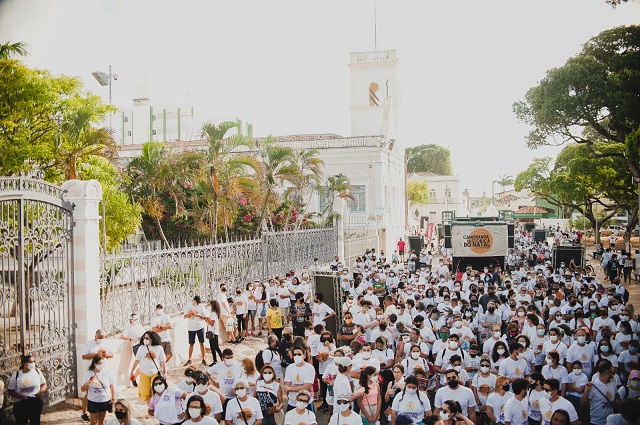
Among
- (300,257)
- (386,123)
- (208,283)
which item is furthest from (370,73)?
(208,283)

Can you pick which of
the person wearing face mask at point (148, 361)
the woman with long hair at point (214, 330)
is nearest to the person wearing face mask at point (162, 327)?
the woman with long hair at point (214, 330)

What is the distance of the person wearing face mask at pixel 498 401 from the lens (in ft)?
24.6

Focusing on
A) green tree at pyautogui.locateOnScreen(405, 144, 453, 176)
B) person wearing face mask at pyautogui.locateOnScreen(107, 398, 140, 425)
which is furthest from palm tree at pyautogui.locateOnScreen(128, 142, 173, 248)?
green tree at pyautogui.locateOnScreen(405, 144, 453, 176)

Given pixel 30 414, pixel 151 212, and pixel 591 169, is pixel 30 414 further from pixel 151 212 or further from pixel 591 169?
pixel 591 169

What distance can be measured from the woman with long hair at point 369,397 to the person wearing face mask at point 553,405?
1956mm

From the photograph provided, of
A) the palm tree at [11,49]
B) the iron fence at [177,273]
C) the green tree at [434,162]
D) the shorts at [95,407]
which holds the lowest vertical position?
the shorts at [95,407]

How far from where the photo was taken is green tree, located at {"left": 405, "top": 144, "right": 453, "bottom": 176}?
90250 millimetres

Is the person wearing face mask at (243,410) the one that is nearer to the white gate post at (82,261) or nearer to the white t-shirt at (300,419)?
the white t-shirt at (300,419)

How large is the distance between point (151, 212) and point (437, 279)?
9.03 m

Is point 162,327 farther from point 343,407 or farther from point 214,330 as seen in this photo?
point 343,407

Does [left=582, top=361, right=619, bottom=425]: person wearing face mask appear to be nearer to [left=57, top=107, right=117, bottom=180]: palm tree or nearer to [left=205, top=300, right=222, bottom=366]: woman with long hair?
[left=205, top=300, right=222, bottom=366]: woman with long hair

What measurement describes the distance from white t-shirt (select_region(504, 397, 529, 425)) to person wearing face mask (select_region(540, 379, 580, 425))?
7.7 inches

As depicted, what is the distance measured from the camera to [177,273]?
42.7 feet

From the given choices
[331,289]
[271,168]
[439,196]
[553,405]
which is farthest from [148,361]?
[439,196]
